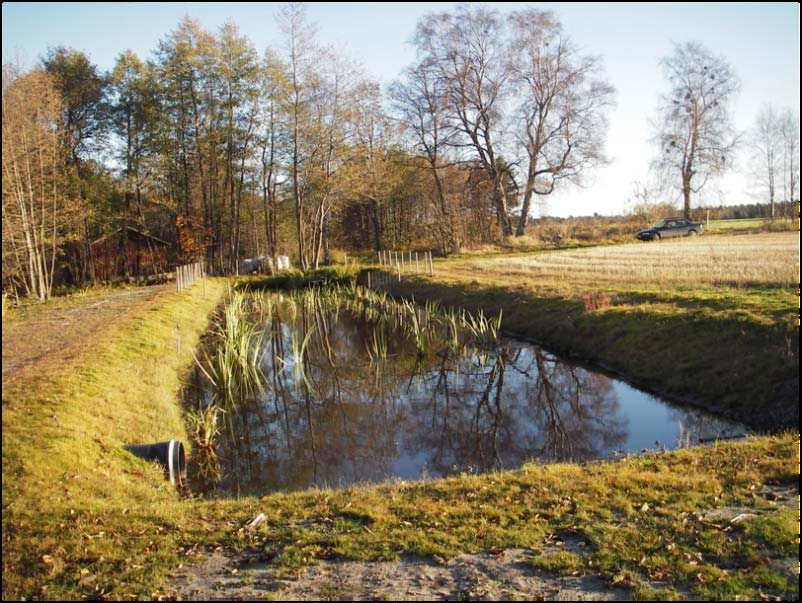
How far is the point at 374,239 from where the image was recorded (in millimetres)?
42750

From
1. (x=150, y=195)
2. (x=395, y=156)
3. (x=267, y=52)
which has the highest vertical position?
(x=267, y=52)

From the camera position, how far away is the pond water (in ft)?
23.8

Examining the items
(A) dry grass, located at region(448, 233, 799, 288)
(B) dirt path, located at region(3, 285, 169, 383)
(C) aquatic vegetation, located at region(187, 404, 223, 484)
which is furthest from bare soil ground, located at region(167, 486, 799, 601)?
(A) dry grass, located at region(448, 233, 799, 288)

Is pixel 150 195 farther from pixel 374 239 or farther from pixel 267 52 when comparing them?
pixel 374 239

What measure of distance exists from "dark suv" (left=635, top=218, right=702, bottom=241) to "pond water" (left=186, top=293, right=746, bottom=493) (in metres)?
22.8

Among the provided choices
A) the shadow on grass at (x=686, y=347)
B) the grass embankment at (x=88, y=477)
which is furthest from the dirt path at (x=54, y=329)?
the shadow on grass at (x=686, y=347)

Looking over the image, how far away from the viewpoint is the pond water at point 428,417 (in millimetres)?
7250

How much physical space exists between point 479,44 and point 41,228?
952 inches

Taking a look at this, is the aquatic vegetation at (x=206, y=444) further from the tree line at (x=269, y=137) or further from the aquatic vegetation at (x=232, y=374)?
the tree line at (x=269, y=137)

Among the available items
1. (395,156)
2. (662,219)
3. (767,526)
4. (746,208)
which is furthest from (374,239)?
(767,526)

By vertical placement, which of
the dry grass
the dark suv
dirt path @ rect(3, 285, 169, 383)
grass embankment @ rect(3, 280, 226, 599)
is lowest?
grass embankment @ rect(3, 280, 226, 599)

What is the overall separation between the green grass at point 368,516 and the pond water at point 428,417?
125 centimetres

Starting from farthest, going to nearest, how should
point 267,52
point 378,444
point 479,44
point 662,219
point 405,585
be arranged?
point 662,219 < point 479,44 < point 267,52 < point 378,444 < point 405,585

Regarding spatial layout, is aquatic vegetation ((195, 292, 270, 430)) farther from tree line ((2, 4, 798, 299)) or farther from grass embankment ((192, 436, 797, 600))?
tree line ((2, 4, 798, 299))
